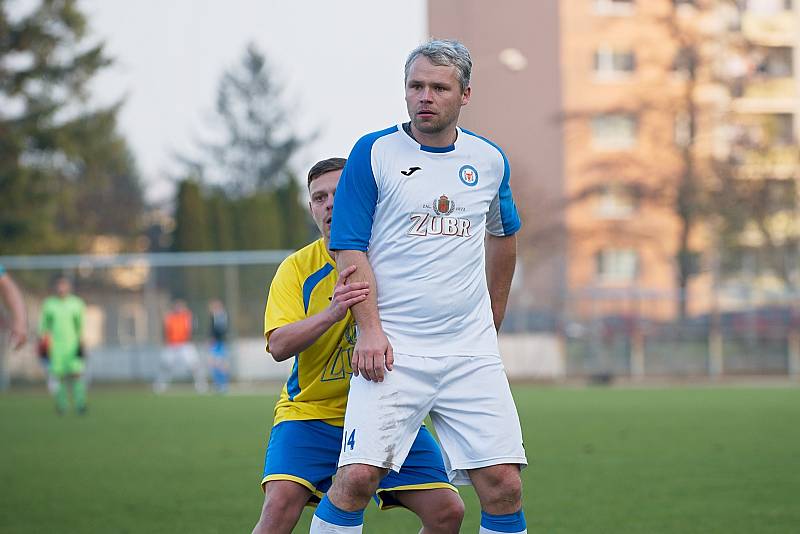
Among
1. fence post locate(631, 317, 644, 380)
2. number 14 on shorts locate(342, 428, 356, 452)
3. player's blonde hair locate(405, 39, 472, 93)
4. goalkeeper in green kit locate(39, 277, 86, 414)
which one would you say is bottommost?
fence post locate(631, 317, 644, 380)

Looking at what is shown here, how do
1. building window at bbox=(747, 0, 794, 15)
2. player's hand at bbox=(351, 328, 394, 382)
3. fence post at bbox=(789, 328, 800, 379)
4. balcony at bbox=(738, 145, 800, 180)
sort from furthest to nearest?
building window at bbox=(747, 0, 794, 15)
balcony at bbox=(738, 145, 800, 180)
fence post at bbox=(789, 328, 800, 379)
player's hand at bbox=(351, 328, 394, 382)

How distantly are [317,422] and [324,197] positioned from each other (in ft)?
2.98

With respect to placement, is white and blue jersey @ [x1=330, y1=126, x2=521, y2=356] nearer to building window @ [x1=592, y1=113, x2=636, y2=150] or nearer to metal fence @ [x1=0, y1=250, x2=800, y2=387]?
metal fence @ [x1=0, y1=250, x2=800, y2=387]

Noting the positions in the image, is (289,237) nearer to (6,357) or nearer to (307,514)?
(6,357)

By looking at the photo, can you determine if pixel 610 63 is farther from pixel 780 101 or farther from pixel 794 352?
pixel 794 352

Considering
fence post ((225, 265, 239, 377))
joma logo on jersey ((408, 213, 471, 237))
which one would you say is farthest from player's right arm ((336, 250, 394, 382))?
fence post ((225, 265, 239, 377))

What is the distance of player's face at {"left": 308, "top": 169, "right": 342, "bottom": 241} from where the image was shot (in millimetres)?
5332

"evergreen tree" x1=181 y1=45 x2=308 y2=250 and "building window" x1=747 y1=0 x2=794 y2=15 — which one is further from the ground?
"building window" x1=747 y1=0 x2=794 y2=15

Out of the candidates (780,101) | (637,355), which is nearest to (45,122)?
(637,355)

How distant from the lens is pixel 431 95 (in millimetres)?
4711

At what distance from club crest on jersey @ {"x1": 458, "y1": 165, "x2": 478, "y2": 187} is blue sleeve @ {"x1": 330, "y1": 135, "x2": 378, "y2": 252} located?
1.04 feet

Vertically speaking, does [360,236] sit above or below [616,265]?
above

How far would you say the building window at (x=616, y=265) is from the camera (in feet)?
190

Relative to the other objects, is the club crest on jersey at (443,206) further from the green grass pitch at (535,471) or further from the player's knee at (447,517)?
the green grass pitch at (535,471)
